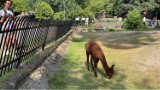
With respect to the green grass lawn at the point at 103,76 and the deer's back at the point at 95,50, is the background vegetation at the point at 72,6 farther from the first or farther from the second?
the deer's back at the point at 95,50

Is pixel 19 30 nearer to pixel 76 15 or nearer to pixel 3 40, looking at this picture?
pixel 3 40

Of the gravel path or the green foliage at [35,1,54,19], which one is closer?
the gravel path

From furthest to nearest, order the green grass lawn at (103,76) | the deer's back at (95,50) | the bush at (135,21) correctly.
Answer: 1. the bush at (135,21)
2. the deer's back at (95,50)
3. the green grass lawn at (103,76)

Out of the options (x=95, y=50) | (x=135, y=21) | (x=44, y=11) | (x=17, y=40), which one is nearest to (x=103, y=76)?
(x=95, y=50)

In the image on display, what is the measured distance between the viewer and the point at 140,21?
3631 centimetres

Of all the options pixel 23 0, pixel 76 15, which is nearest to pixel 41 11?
pixel 76 15

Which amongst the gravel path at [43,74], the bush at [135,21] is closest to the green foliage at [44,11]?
the bush at [135,21]

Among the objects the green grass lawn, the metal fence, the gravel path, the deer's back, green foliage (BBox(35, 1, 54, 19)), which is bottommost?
green foliage (BBox(35, 1, 54, 19))

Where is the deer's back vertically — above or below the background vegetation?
above

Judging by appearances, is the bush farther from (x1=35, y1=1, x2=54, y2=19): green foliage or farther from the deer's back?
the deer's back

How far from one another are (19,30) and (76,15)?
45.4m

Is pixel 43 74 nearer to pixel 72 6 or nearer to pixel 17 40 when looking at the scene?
pixel 17 40

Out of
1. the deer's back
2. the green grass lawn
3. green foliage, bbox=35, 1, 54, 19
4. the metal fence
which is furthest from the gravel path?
green foliage, bbox=35, 1, 54, 19

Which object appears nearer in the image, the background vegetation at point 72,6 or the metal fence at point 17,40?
the metal fence at point 17,40
